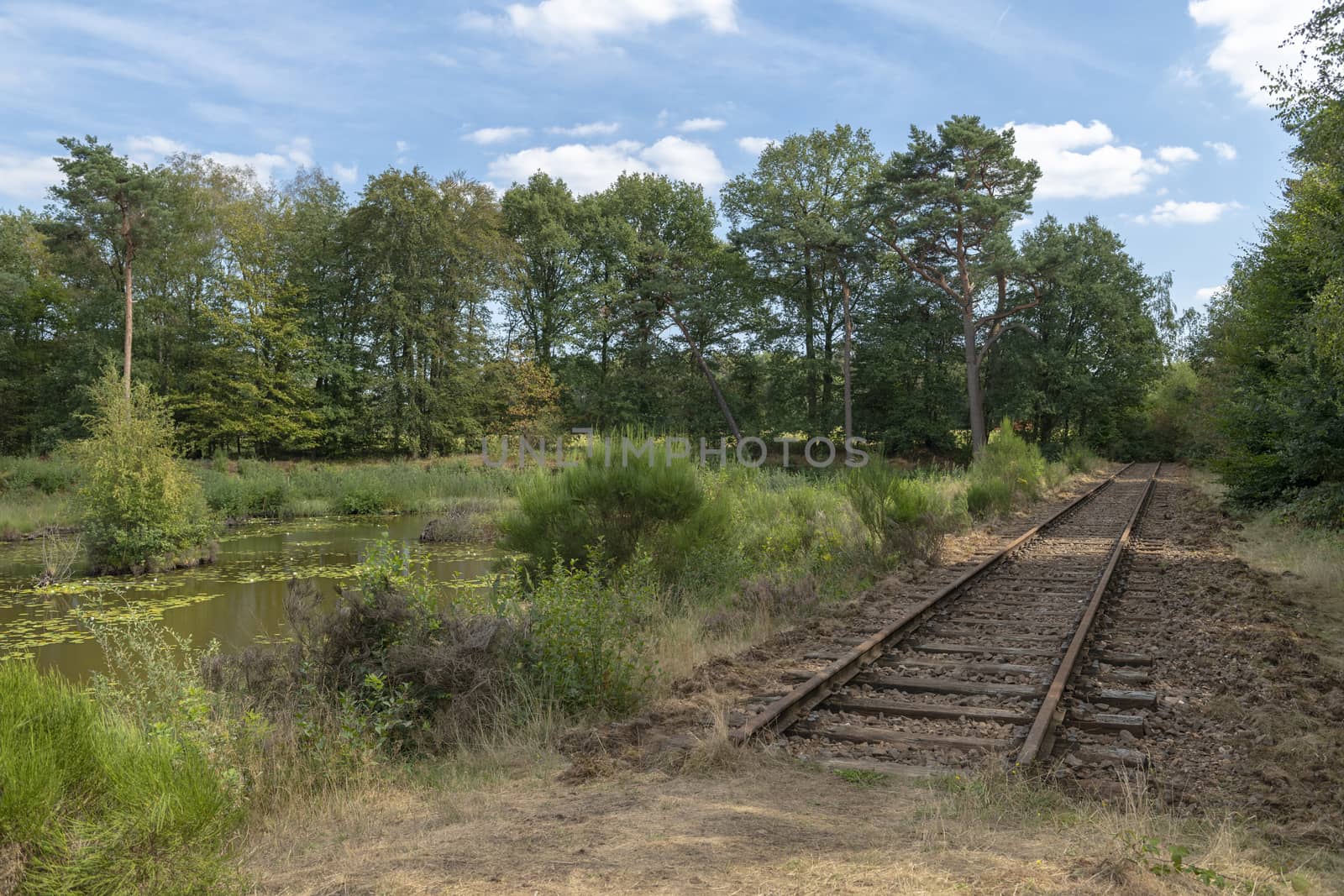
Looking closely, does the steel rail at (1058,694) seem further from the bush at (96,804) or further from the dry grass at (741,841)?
the bush at (96,804)

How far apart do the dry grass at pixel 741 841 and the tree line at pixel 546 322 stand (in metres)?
36.8

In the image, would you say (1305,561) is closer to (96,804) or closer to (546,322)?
(96,804)

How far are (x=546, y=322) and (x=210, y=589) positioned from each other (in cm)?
3505

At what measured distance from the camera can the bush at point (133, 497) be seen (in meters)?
17.7

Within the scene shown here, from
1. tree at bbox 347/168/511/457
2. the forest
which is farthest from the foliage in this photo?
tree at bbox 347/168/511/457

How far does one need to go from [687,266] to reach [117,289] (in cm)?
2926

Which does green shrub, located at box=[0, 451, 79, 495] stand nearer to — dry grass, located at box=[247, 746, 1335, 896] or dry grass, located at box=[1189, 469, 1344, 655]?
dry grass, located at box=[247, 746, 1335, 896]

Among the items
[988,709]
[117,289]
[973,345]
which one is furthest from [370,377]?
[988,709]

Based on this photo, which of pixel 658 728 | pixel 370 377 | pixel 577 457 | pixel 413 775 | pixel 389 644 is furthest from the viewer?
pixel 370 377

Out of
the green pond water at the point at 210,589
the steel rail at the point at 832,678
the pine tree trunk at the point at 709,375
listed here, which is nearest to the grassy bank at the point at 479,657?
the green pond water at the point at 210,589

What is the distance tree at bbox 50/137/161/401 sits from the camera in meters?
32.1

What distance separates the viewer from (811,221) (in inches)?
1588

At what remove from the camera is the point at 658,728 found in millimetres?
5562

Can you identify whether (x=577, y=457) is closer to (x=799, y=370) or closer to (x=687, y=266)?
(x=799, y=370)
